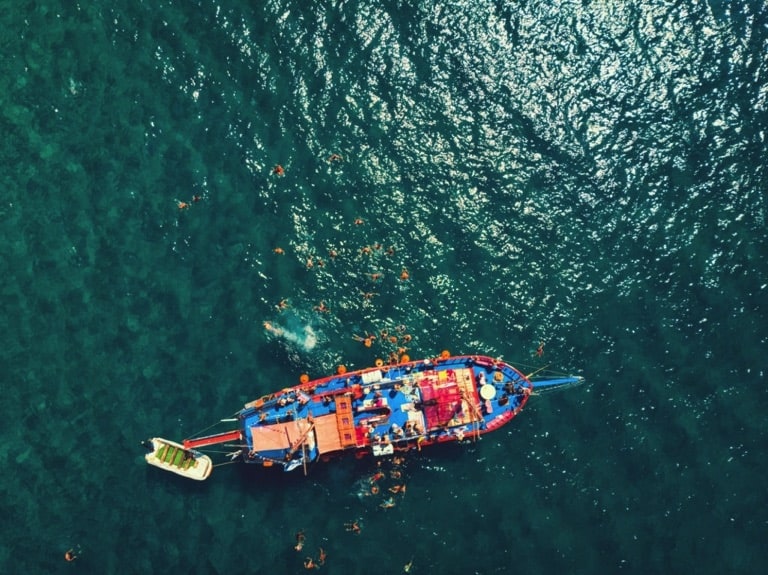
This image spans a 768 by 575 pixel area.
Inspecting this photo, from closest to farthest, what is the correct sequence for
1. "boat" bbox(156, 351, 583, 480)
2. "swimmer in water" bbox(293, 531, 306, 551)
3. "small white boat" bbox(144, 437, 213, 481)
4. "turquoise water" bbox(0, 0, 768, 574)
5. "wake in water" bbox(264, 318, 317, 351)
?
"boat" bbox(156, 351, 583, 480) → "small white boat" bbox(144, 437, 213, 481) → "swimmer in water" bbox(293, 531, 306, 551) → "turquoise water" bbox(0, 0, 768, 574) → "wake in water" bbox(264, 318, 317, 351)

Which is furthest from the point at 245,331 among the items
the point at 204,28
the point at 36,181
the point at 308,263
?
the point at 204,28

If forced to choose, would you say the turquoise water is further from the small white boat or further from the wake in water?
the small white boat

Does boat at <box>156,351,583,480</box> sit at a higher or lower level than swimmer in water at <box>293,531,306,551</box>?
higher

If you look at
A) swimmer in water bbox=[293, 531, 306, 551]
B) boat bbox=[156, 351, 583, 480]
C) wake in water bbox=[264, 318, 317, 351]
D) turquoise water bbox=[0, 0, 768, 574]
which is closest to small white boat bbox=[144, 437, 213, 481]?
boat bbox=[156, 351, 583, 480]

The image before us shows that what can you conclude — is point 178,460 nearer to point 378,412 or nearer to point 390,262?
point 378,412

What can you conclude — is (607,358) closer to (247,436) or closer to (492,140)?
(492,140)
